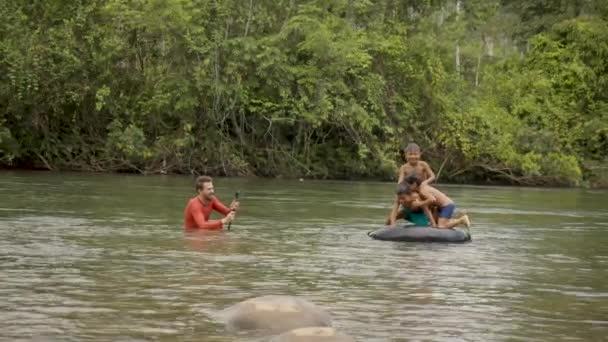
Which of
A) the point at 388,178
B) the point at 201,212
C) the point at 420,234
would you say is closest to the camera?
the point at 420,234

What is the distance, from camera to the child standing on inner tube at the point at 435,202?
1881 centimetres

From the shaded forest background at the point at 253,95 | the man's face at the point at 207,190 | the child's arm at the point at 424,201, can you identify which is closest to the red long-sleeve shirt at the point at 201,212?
the man's face at the point at 207,190

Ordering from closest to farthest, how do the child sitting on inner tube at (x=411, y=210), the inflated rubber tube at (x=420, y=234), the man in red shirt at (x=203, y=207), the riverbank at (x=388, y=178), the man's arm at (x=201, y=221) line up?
the inflated rubber tube at (x=420, y=234)
the man in red shirt at (x=203, y=207)
the man's arm at (x=201, y=221)
the child sitting on inner tube at (x=411, y=210)
the riverbank at (x=388, y=178)

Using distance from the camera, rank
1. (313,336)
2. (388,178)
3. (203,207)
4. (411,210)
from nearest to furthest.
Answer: (313,336)
(203,207)
(411,210)
(388,178)

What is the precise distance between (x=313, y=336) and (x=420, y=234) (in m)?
9.81

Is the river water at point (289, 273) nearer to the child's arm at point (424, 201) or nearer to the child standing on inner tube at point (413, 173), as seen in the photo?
the child standing on inner tube at point (413, 173)

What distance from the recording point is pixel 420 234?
18328 millimetres

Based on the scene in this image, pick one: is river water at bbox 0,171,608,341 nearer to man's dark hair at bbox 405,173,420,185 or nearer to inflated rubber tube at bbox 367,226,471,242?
inflated rubber tube at bbox 367,226,471,242

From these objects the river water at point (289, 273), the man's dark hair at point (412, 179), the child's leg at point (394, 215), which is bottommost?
the river water at point (289, 273)

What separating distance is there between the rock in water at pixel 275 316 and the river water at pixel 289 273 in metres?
0.19

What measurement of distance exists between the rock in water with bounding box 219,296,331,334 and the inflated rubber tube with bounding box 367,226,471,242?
8251 mm

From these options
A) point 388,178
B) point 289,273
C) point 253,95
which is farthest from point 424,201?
point 388,178

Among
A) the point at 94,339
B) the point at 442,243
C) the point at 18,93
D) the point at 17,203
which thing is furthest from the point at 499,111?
the point at 94,339

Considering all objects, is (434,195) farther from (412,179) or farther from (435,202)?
(412,179)
